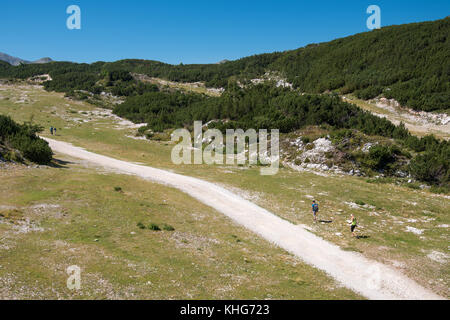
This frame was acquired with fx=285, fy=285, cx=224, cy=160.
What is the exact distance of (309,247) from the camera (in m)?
18.9

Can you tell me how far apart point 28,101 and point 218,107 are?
60.7m

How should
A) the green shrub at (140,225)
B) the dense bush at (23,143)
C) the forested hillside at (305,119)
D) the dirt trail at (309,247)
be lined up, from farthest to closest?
the forested hillside at (305,119) < the dense bush at (23,143) < the green shrub at (140,225) < the dirt trail at (309,247)

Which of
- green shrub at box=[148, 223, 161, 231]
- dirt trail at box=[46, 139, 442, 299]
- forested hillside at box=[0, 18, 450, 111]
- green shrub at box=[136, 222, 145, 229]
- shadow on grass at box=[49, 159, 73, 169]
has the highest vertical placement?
forested hillside at box=[0, 18, 450, 111]

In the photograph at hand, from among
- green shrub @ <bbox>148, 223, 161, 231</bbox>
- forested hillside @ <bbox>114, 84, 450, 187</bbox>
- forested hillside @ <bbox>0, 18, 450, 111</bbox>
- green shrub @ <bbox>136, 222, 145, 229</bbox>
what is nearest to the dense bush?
green shrub @ <bbox>136, 222, 145, 229</bbox>

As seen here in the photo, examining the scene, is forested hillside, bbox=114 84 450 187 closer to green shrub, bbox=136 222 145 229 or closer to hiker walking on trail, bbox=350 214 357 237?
hiker walking on trail, bbox=350 214 357 237

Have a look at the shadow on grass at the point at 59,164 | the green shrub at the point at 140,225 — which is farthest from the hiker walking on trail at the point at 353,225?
the shadow on grass at the point at 59,164

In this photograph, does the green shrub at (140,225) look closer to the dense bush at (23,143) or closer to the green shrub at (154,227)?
the green shrub at (154,227)

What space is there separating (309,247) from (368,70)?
83.4 metres

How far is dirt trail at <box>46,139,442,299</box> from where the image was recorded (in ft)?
46.7

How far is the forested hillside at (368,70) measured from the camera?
68062 mm

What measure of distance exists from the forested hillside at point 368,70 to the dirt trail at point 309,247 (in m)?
55.6

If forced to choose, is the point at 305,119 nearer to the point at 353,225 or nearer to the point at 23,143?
the point at 353,225

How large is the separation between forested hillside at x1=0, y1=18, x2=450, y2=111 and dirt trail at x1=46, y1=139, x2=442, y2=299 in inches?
2189

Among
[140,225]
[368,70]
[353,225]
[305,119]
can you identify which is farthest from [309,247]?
[368,70]
